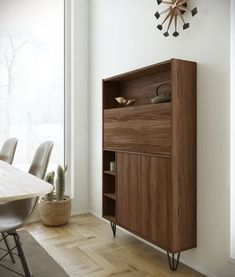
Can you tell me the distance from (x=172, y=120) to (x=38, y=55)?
2271 mm

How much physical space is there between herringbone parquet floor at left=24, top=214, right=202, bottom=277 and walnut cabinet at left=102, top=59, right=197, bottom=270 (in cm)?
18

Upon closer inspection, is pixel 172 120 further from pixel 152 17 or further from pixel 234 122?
pixel 152 17

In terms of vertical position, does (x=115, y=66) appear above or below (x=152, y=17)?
below

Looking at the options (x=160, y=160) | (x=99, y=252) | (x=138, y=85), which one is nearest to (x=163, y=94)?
(x=138, y=85)

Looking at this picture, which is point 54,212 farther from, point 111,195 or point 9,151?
point 9,151

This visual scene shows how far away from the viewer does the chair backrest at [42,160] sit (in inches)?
69.4

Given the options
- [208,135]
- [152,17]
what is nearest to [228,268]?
Result: [208,135]

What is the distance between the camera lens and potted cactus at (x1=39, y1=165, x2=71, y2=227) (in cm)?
311

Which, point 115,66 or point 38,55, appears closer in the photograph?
point 115,66

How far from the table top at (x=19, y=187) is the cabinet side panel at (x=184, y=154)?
1008mm

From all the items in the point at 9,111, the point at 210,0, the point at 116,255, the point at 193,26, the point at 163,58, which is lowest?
the point at 116,255

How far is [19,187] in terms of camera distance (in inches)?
50.2

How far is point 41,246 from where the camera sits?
2.58m

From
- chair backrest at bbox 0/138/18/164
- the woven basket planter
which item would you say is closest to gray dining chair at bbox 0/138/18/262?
chair backrest at bbox 0/138/18/164
